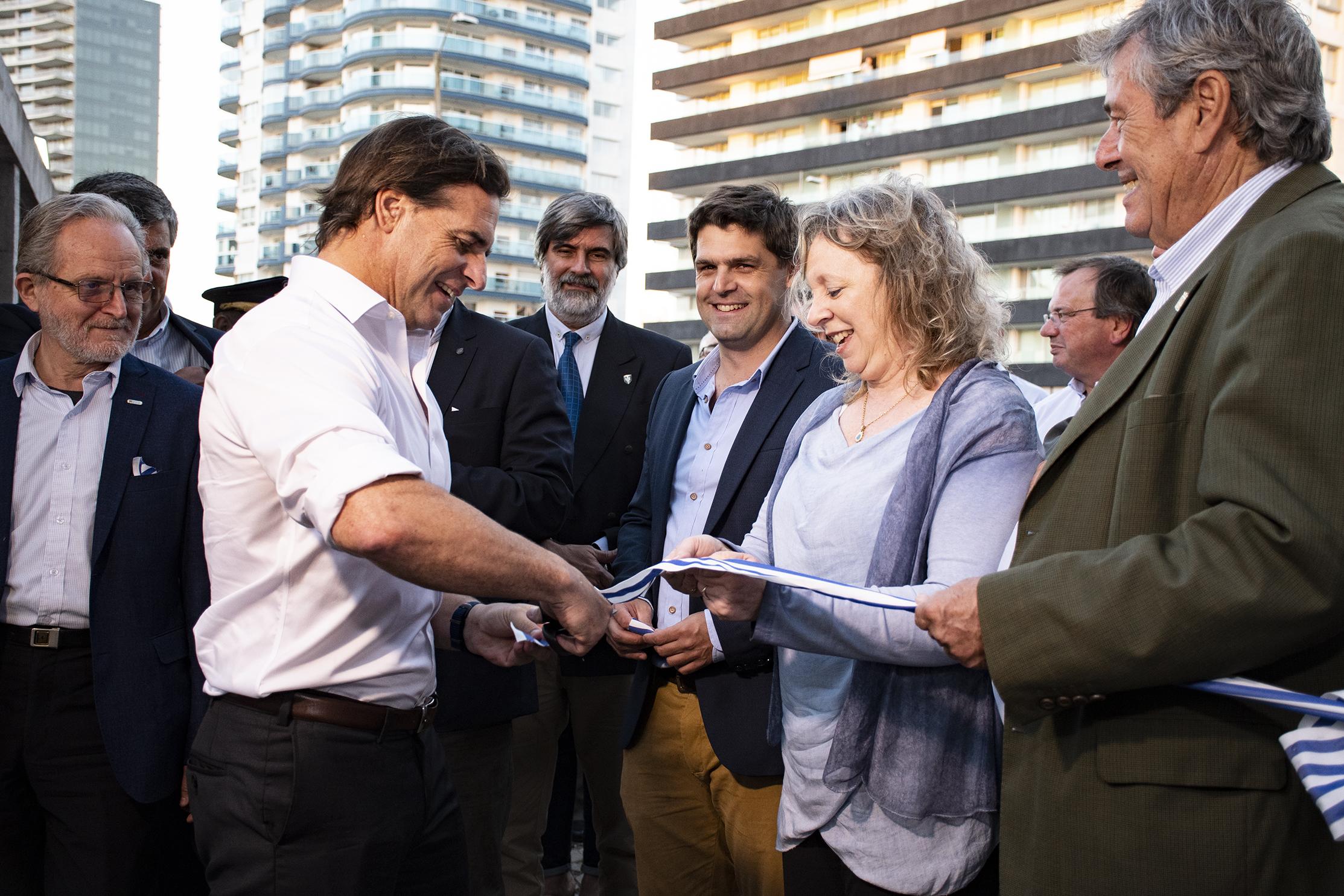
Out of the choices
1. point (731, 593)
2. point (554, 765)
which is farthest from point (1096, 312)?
point (731, 593)

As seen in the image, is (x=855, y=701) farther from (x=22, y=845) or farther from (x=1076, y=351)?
(x=1076, y=351)

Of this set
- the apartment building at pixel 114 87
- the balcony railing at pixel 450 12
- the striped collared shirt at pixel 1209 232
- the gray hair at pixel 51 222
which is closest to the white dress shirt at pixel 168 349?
the gray hair at pixel 51 222

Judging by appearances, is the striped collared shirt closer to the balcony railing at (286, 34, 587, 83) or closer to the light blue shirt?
the light blue shirt

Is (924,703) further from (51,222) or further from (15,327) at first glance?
(15,327)

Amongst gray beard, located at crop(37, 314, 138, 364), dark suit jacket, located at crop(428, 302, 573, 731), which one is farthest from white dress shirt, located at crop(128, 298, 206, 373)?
dark suit jacket, located at crop(428, 302, 573, 731)

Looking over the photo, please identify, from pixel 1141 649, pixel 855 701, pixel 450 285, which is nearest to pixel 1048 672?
pixel 1141 649

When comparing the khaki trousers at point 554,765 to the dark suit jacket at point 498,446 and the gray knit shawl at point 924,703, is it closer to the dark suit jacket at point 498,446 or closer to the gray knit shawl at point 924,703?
the dark suit jacket at point 498,446

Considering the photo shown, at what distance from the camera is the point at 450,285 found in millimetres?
2758

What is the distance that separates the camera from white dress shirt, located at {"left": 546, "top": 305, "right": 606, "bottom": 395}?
506 centimetres

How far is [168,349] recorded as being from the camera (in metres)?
4.62

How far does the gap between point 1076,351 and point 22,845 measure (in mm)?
4677

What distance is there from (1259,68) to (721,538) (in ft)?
6.19

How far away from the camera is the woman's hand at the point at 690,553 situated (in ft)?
8.48

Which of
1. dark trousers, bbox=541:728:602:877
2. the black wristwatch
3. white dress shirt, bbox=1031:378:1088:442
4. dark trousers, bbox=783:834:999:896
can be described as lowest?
dark trousers, bbox=541:728:602:877
